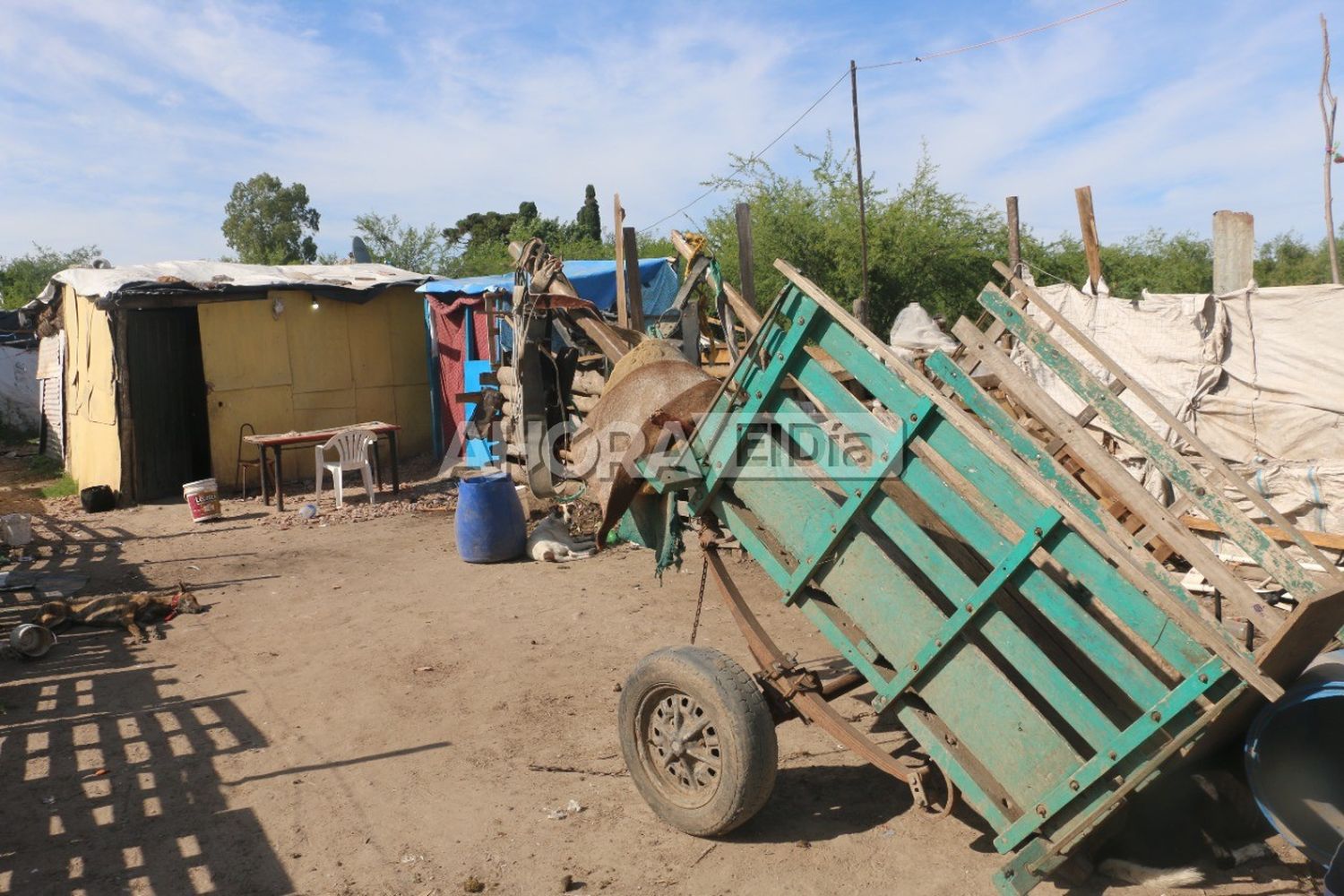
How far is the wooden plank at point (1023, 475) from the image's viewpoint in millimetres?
2420

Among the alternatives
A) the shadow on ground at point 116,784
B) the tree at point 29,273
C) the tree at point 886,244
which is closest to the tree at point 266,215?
the tree at point 29,273

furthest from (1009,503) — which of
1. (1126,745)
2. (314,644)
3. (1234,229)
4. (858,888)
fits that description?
(1234,229)

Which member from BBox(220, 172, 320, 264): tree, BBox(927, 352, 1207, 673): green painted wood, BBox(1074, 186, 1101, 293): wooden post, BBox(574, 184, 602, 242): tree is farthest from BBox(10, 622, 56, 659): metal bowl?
BBox(220, 172, 320, 264): tree

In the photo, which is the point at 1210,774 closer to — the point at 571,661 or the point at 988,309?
the point at 988,309

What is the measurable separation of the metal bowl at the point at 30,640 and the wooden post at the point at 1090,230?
30.6 ft

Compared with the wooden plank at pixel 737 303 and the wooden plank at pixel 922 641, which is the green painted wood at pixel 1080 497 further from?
the wooden plank at pixel 737 303

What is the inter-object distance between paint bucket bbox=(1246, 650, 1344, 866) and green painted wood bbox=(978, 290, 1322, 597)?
49cm

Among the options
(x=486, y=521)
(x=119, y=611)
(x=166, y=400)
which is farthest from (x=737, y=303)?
(x=166, y=400)

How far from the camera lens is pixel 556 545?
29.2ft

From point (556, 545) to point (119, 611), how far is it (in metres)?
3.61

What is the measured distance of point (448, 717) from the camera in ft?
17.3

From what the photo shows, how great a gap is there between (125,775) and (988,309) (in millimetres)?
4690

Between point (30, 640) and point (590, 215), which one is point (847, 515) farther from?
point (590, 215)

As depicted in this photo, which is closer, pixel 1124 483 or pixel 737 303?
pixel 1124 483
